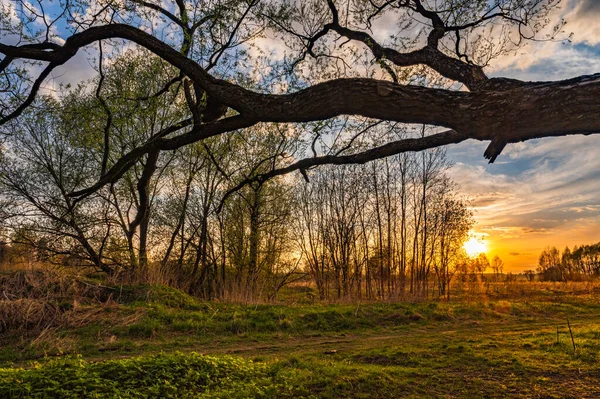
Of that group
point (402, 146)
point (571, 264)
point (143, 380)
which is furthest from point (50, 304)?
point (571, 264)

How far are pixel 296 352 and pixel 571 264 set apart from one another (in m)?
31.2

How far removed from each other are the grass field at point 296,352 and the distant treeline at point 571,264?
16.9 metres

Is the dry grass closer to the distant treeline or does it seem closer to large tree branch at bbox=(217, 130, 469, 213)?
large tree branch at bbox=(217, 130, 469, 213)

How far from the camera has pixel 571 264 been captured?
97.7 feet

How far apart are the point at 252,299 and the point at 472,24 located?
9786mm

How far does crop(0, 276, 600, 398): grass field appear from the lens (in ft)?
12.5

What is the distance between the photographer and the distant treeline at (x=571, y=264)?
2719 cm

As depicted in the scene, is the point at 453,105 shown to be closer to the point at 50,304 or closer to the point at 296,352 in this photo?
the point at 296,352

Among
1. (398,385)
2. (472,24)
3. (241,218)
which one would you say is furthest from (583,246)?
(398,385)

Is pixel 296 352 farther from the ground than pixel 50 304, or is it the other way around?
pixel 50 304

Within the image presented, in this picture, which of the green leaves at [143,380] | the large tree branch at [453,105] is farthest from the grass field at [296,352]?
the large tree branch at [453,105]

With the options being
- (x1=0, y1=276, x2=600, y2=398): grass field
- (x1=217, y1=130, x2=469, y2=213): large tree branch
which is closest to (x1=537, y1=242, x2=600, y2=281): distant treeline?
(x1=0, y1=276, x2=600, y2=398): grass field

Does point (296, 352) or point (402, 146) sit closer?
point (402, 146)

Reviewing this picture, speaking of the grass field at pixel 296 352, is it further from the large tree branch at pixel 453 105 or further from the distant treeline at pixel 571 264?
the distant treeline at pixel 571 264
